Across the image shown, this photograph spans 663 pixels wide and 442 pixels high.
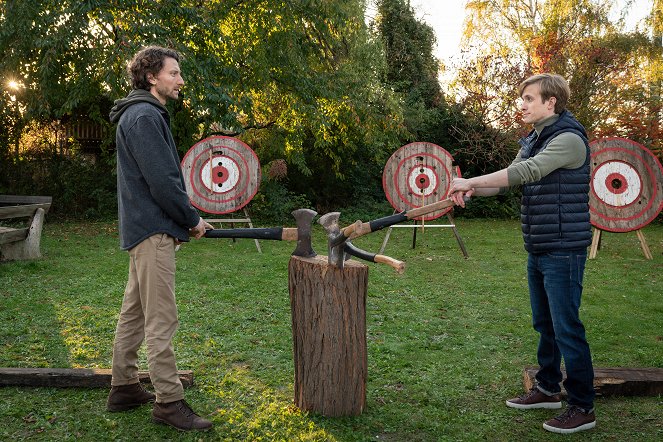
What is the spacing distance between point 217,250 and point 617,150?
5.92m

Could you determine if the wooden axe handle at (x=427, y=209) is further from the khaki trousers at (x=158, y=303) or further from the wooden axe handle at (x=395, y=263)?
the khaki trousers at (x=158, y=303)

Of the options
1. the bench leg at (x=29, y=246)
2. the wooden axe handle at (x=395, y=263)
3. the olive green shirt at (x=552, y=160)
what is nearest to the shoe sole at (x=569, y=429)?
the wooden axe handle at (x=395, y=263)

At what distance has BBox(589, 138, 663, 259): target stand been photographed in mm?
8875

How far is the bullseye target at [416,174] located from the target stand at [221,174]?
211cm

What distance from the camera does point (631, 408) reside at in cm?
342

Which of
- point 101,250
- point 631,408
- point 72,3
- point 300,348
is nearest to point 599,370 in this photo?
point 631,408

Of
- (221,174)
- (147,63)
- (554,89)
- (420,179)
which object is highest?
(147,63)

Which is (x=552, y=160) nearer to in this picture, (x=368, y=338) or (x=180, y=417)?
(x=180, y=417)

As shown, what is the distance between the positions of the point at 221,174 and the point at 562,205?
24.4 ft

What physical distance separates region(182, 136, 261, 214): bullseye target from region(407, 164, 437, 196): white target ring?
237cm

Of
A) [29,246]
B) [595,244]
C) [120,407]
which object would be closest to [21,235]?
[29,246]

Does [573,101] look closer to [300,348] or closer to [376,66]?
[376,66]

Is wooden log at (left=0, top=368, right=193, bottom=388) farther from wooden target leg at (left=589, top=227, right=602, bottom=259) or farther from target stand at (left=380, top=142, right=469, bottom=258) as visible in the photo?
wooden target leg at (left=589, top=227, right=602, bottom=259)

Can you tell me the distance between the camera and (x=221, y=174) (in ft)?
32.6
